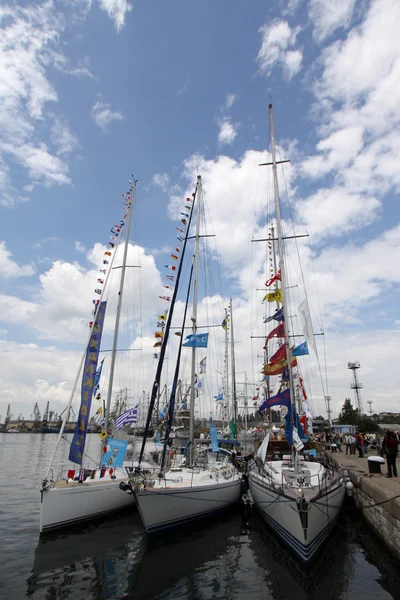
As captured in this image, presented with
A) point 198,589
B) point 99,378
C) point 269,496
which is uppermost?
point 99,378

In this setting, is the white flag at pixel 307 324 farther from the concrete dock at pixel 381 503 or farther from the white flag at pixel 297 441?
the concrete dock at pixel 381 503

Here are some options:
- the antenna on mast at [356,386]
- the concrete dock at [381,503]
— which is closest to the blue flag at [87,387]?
the concrete dock at [381,503]

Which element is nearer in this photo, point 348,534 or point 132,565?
point 132,565

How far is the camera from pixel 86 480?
16000 millimetres

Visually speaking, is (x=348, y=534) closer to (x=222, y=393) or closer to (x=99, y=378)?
(x=99, y=378)

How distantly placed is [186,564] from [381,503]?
7.08m

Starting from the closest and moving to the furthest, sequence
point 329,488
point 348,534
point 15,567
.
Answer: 1. point 15,567
2. point 329,488
3. point 348,534

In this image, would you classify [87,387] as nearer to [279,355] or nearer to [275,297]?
[279,355]

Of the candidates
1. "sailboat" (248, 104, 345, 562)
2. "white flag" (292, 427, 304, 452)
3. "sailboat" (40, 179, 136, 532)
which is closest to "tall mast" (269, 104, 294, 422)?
"sailboat" (248, 104, 345, 562)

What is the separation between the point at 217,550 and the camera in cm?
1288

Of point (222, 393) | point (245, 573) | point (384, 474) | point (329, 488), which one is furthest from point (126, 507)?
point (222, 393)

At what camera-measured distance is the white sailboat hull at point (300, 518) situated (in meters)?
11.0

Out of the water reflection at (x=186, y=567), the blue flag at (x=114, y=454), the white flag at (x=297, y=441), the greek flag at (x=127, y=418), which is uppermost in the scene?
the greek flag at (x=127, y=418)

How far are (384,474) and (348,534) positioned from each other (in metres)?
3.26
